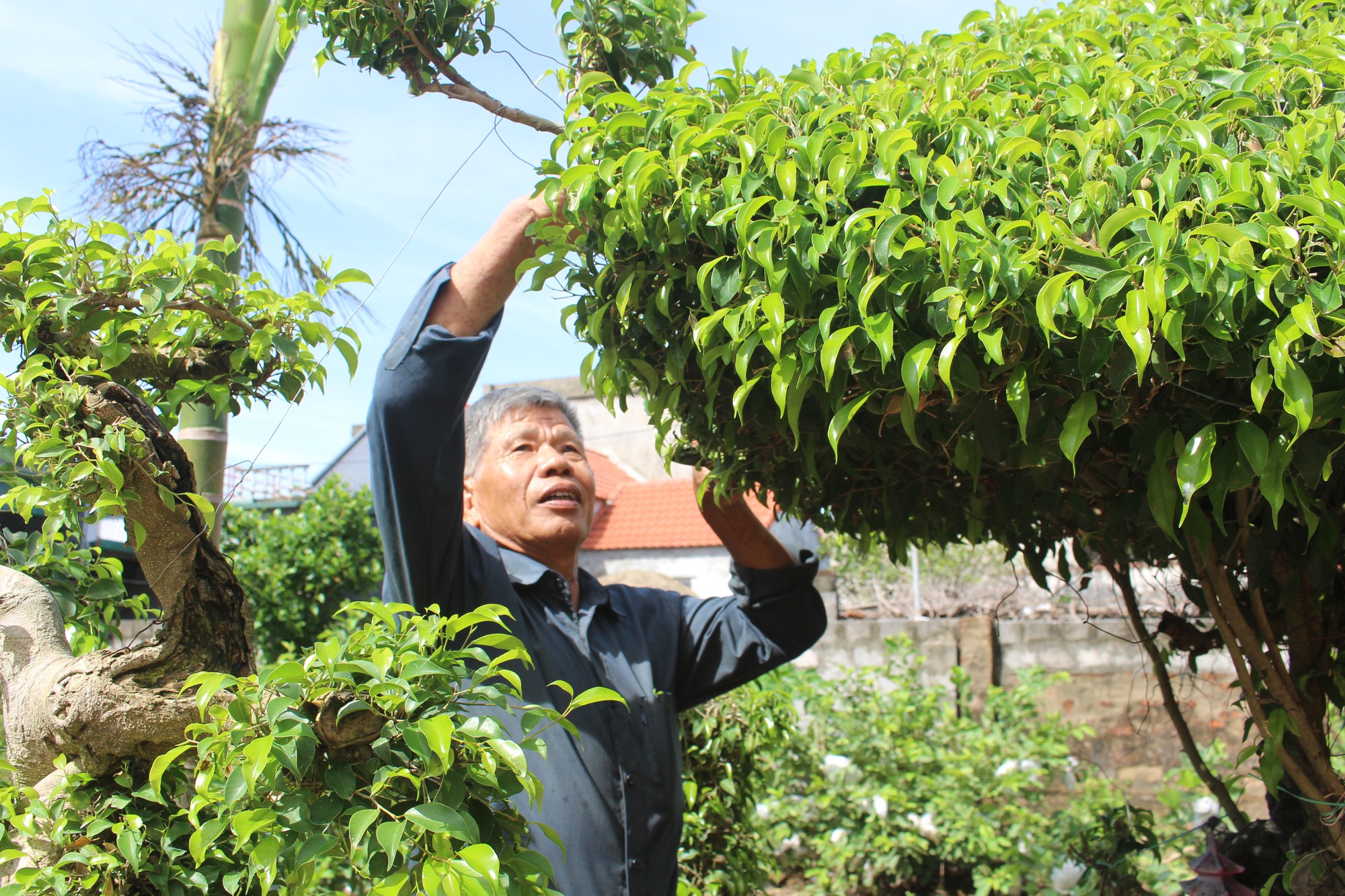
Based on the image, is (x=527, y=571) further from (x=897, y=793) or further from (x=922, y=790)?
(x=922, y=790)

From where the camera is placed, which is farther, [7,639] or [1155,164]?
[7,639]

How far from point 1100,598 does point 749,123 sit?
343 inches

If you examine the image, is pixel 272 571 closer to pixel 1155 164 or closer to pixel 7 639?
pixel 7 639

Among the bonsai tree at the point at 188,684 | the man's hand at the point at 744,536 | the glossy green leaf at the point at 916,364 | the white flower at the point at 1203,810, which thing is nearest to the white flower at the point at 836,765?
the white flower at the point at 1203,810

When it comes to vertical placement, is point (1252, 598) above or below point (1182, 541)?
below

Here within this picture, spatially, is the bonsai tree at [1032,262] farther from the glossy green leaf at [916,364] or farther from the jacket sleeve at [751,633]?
the jacket sleeve at [751,633]

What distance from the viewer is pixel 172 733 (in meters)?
1.40

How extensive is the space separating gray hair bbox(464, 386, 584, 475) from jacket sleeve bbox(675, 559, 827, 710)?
635mm

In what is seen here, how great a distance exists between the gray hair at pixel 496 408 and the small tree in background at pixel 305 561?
20.5ft

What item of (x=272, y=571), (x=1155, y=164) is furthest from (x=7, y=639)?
(x=272, y=571)

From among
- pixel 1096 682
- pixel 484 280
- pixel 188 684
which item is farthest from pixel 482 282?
pixel 1096 682

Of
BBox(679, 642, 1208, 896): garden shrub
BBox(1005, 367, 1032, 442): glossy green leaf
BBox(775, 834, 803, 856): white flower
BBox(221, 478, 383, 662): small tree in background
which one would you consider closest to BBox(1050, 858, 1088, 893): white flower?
BBox(679, 642, 1208, 896): garden shrub

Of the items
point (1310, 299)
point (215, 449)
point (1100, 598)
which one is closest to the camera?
point (1310, 299)

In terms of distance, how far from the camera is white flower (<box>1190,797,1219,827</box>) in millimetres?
4422
